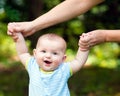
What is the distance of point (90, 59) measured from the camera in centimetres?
913

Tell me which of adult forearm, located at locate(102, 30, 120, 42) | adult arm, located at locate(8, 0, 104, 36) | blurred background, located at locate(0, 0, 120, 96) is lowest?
blurred background, located at locate(0, 0, 120, 96)

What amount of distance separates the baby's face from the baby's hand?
0.15 m

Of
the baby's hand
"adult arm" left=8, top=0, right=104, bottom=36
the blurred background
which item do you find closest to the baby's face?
the baby's hand

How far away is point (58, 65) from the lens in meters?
3.82

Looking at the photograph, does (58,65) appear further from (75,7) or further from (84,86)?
(84,86)

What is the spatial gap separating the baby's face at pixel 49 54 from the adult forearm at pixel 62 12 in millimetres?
448

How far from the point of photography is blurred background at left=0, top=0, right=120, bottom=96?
23.1 feet

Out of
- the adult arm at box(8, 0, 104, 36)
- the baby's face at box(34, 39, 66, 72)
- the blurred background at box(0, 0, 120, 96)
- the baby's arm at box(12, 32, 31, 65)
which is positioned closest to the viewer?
the baby's face at box(34, 39, 66, 72)

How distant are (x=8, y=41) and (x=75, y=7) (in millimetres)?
5904

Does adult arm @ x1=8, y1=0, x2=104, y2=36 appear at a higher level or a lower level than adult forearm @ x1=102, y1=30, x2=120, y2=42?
higher

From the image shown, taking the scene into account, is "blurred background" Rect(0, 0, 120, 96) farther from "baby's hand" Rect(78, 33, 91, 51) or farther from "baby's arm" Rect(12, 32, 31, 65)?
"baby's hand" Rect(78, 33, 91, 51)

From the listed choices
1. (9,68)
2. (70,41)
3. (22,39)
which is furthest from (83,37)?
(70,41)

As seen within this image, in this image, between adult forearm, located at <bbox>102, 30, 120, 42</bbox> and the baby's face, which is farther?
adult forearm, located at <bbox>102, 30, 120, 42</bbox>

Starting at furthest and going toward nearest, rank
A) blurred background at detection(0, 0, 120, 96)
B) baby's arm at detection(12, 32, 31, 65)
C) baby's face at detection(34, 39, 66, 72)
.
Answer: blurred background at detection(0, 0, 120, 96) < baby's arm at detection(12, 32, 31, 65) < baby's face at detection(34, 39, 66, 72)
